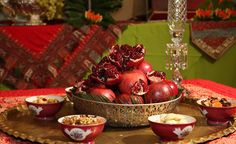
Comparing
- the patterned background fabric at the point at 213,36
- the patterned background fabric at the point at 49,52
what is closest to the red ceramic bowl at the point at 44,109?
the patterned background fabric at the point at 49,52

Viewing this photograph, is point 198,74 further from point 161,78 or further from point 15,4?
point 161,78

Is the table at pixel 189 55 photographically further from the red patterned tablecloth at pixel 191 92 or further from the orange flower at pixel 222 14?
the red patterned tablecloth at pixel 191 92

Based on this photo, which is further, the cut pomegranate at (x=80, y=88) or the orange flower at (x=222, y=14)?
the orange flower at (x=222, y=14)

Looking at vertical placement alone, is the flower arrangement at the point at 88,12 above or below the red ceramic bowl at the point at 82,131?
above

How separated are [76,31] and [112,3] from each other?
40 cm

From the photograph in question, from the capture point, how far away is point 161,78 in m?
1.07

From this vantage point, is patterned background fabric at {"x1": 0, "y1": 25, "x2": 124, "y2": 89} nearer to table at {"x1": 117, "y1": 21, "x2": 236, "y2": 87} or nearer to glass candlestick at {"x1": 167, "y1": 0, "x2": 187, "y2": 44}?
table at {"x1": 117, "y1": 21, "x2": 236, "y2": 87}

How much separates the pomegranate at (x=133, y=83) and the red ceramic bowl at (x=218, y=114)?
0.16 metres

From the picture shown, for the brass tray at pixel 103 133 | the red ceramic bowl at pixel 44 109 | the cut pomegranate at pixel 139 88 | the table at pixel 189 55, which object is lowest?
the table at pixel 189 55

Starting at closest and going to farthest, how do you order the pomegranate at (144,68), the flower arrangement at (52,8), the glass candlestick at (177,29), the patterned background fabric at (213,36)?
the pomegranate at (144,68) → the glass candlestick at (177,29) → the flower arrangement at (52,8) → the patterned background fabric at (213,36)

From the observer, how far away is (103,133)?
3.22 ft

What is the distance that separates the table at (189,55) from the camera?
8.83ft

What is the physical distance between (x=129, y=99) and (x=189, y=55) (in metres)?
1.81

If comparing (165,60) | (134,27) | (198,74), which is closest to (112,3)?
(134,27)
